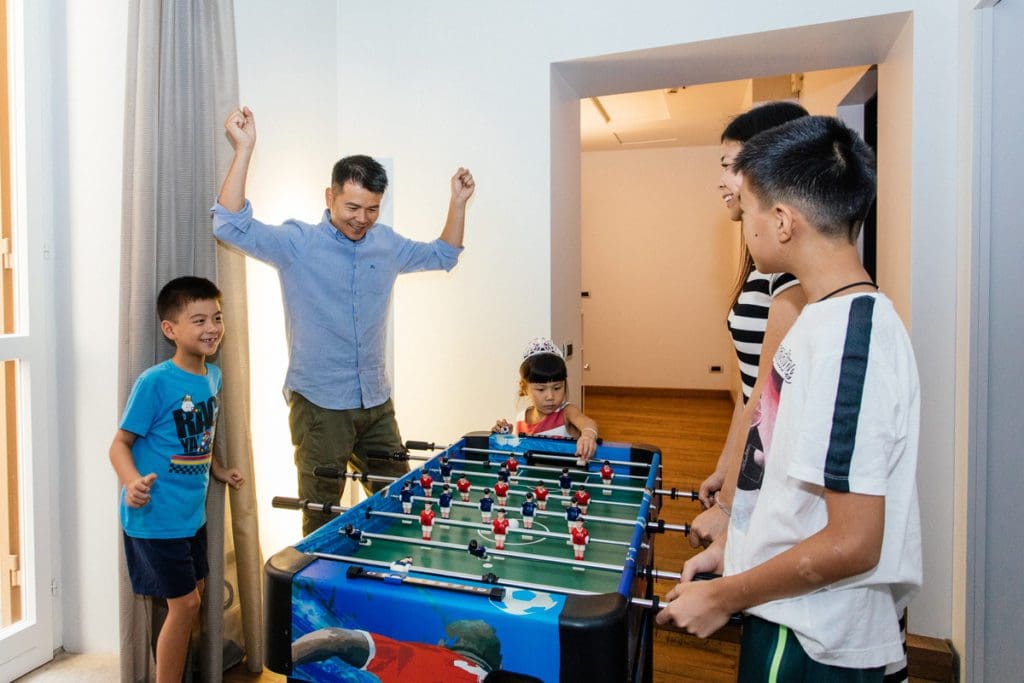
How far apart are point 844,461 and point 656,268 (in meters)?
6.83

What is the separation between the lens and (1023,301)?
1929 mm

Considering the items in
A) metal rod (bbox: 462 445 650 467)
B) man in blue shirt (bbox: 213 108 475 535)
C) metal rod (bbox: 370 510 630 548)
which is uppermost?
man in blue shirt (bbox: 213 108 475 535)

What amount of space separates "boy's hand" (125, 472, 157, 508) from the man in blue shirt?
0.55m

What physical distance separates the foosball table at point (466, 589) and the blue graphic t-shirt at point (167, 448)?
473 mm

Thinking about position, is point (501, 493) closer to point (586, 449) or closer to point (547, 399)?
point (586, 449)

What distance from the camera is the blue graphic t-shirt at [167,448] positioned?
1.80 m

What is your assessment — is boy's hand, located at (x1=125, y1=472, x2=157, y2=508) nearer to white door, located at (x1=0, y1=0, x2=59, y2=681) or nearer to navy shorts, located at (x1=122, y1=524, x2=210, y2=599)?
navy shorts, located at (x1=122, y1=524, x2=210, y2=599)

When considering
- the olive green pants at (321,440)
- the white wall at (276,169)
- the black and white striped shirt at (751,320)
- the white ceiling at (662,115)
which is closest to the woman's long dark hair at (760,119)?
the black and white striped shirt at (751,320)

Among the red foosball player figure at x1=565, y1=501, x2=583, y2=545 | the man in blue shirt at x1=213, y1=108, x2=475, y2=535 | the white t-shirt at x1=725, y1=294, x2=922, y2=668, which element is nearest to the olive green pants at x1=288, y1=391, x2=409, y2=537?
the man in blue shirt at x1=213, y1=108, x2=475, y2=535

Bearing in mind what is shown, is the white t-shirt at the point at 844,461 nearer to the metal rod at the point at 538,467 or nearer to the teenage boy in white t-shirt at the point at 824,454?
the teenage boy in white t-shirt at the point at 824,454

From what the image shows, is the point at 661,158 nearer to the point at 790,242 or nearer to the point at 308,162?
the point at 308,162

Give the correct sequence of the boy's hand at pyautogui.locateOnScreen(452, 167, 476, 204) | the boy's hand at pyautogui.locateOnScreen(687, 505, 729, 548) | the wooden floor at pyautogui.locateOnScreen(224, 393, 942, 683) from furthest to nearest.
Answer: the boy's hand at pyautogui.locateOnScreen(452, 167, 476, 204) < the wooden floor at pyautogui.locateOnScreen(224, 393, 942, 683) < the boy's hand at pyautogui.locateOnScreen(687, 505, 729, 548)

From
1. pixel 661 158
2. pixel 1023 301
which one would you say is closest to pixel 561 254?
pixel 1023 301

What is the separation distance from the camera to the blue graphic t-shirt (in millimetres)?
1798
